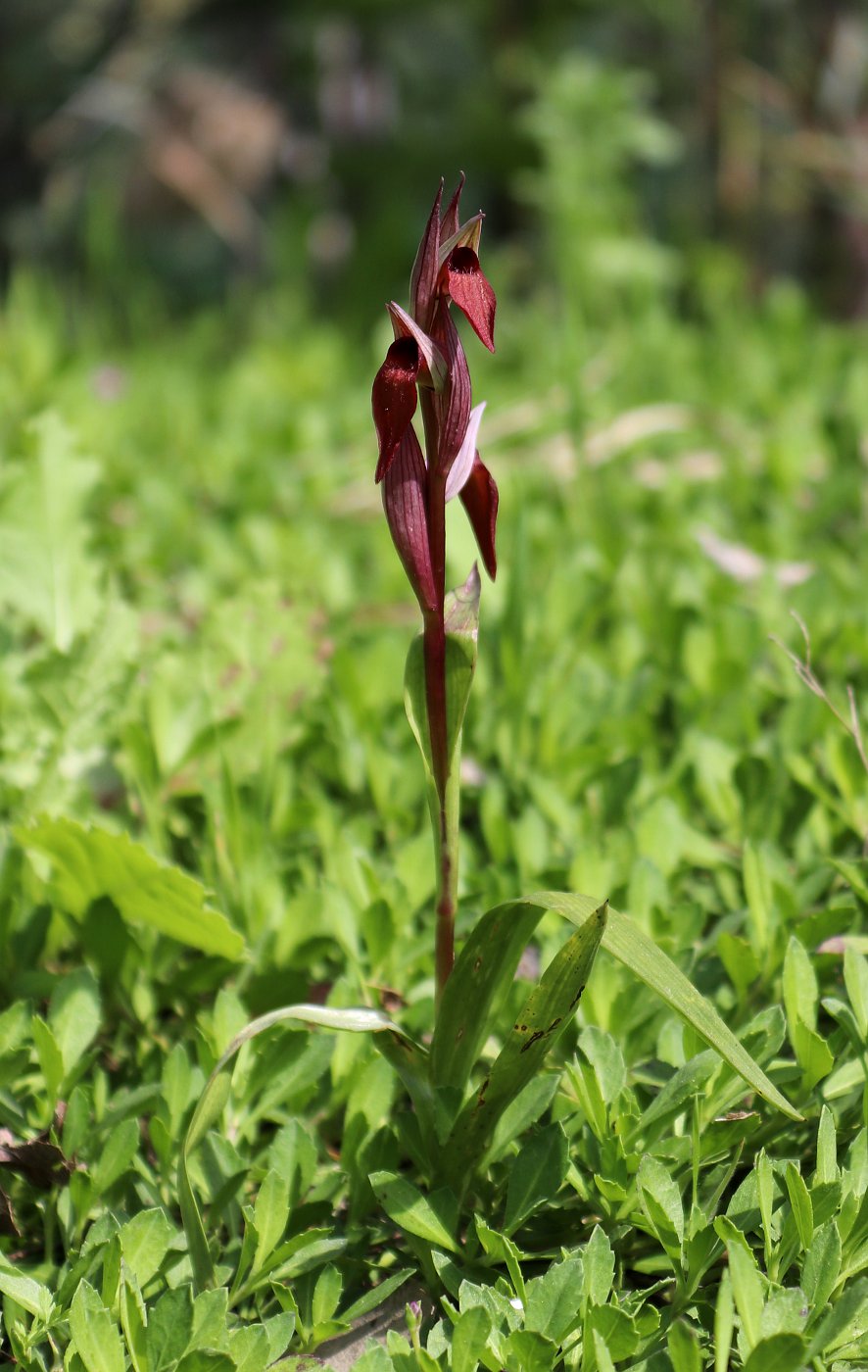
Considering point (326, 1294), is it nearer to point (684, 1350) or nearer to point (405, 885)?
point (684, 1350)

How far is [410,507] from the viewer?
3.28ft

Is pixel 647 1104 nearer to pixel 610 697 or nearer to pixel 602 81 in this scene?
pixel 610 697

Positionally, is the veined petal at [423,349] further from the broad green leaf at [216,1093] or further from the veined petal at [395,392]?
the broad green leaf at [216,1093]

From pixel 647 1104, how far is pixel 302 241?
4.45 meters

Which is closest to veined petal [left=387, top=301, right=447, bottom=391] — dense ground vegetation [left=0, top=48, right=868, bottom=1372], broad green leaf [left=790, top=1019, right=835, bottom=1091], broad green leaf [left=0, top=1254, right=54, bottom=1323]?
dense ground vegetation [left=0, top=48, right=868, bottom=1372]

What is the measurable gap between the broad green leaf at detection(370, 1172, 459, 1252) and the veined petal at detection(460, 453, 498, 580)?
0.52 meters

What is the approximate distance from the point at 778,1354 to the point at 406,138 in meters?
5.59

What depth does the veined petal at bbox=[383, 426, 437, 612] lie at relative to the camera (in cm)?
99

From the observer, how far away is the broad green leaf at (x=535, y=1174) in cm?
111

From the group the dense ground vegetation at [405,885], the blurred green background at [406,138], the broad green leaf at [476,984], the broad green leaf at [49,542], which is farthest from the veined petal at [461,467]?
the blurred green background at [406,138]

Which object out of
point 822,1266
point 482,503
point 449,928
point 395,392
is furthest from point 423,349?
point 822,1266

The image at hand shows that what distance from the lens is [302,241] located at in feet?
16.7

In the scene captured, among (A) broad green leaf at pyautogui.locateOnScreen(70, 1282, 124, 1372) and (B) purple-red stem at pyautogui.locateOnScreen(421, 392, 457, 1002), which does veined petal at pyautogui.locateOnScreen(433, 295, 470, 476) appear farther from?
(A) broad green leaf at pyautogui.locateOnScreen(70, 1282, 124, 1372)

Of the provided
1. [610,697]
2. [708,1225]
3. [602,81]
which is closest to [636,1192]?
[708,1225]
